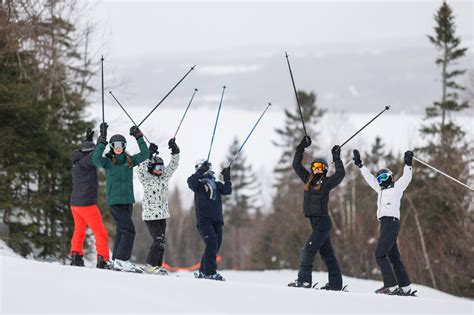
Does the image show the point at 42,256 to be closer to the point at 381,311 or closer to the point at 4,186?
the point at 4,186

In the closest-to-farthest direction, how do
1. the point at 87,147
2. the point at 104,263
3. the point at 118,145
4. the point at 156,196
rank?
the point at 118,145, the point at 104,263, the point at 87,147, the point at 156,196

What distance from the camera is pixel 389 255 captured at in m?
11.3

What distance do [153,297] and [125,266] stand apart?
263cm

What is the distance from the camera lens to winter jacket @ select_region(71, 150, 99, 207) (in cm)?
1130

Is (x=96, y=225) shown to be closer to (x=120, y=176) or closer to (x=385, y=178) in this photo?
(x=120, y=176)

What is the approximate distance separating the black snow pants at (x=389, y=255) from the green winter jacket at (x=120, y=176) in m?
3.53

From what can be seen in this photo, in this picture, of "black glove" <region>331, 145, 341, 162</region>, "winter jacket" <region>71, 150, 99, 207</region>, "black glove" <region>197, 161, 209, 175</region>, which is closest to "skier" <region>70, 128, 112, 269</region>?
Result: "winter jacket" <region>71, 150, 99, 207</region>

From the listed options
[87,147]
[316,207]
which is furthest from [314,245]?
[87,147]

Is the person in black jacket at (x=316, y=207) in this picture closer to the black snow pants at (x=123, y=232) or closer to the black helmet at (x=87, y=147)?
the black snow pants at (x=123, y=232)

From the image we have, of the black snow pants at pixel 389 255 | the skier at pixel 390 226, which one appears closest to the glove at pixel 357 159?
the skier at pixel 390 226

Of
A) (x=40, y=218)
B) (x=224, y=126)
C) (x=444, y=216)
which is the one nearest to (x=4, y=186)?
(x=40, y=218)

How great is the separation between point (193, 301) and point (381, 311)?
211cm

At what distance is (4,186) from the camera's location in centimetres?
1773

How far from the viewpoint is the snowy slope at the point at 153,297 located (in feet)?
25.0
